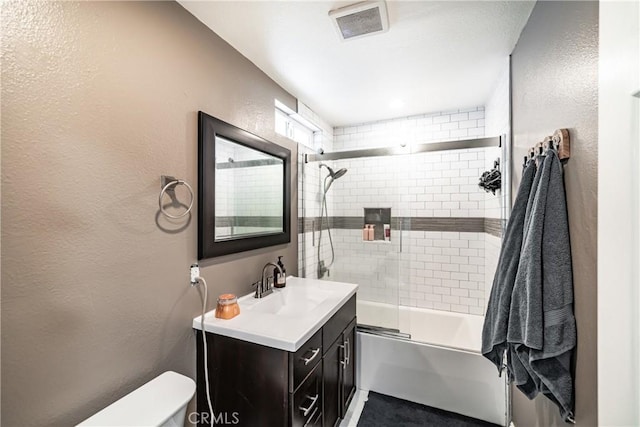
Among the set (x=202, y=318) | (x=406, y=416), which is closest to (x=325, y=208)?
(x=202, y=318)

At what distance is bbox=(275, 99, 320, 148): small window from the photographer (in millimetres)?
2447

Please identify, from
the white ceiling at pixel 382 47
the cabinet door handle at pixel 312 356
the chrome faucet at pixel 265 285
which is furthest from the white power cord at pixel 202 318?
the white ceiling at pixel 382 47

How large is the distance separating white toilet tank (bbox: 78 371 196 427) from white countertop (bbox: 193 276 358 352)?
288 mm

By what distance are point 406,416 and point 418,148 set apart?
2058 millimetres

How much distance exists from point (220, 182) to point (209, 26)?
0.90 m

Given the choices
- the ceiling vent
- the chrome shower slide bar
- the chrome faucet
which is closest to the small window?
the chrome shower slide bar

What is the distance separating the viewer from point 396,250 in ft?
7.87

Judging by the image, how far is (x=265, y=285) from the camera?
76.3 inches

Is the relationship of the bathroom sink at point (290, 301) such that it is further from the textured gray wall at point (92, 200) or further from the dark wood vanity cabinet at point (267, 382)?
the textured gray wall at point (92, 200)

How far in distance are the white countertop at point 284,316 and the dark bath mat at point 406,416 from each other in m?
0.89

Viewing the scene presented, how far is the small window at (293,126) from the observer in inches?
96.3

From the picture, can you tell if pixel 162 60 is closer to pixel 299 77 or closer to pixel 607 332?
pixel 299 77

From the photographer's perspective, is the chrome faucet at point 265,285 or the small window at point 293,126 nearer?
the chrome faucet at point 265,285

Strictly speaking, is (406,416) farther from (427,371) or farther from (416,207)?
(416,207)
